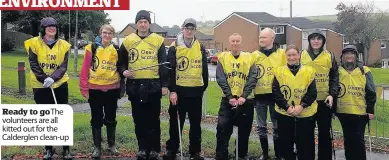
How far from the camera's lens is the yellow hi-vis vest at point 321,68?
23.9ft

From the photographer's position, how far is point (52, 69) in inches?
285

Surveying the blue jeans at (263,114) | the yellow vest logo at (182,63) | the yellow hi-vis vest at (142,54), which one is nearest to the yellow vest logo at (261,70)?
the blue jeans at (263,114)

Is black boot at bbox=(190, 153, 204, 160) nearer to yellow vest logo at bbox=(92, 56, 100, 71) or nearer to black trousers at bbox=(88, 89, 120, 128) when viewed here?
black trousers at bbox=(88, 89, 120, 128)

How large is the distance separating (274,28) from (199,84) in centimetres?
5906

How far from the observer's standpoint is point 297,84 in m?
7.00

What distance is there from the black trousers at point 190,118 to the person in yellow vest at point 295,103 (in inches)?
48.2

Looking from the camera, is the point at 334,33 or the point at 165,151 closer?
the point at 165,151

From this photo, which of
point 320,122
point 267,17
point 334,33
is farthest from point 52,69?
point 267,17

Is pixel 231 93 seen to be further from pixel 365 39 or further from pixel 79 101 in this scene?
pixel 365 39

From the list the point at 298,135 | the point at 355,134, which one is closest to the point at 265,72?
the point at 298,135

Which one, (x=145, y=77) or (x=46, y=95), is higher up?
(x=145, y=77)

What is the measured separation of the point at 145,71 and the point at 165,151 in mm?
1600

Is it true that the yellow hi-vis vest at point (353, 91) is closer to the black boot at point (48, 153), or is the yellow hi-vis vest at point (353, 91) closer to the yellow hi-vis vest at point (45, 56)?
the yellow hi-vis vest at point (45, 56)

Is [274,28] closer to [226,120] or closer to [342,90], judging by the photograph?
[342,90]
